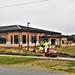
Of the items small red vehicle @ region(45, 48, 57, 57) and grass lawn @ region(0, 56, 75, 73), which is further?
small red vehicle @ region(45, 48, 57, 57)

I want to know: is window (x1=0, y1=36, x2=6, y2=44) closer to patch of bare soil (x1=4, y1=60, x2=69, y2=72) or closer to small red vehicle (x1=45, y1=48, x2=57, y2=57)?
small red vehicle (x1=45, y1=48, x2=57, y2=57)

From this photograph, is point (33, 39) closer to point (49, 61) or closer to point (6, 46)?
point (6, 46)

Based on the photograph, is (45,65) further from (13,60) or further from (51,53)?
(51,53)

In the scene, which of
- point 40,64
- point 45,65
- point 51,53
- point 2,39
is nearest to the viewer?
point 45,65

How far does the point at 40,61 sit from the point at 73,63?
4015 mm

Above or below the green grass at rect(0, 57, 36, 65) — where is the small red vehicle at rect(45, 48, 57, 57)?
above

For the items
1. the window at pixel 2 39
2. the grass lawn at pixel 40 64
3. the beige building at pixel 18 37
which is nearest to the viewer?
the grass lawn at pixel 40 64

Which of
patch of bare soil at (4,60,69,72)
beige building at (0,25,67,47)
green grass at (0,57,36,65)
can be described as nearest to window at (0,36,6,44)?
beige building at (0,25,67,47)

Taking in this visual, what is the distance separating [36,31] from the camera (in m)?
56.2

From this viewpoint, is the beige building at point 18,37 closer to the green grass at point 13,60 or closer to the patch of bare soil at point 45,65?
the green grass at point 13,60

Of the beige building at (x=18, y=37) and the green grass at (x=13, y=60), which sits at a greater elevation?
the beige building at (x=18, y=37)

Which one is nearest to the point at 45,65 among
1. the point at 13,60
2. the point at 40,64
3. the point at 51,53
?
the point at 40,64

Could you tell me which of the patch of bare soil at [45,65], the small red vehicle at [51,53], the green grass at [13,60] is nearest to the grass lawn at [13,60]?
the green grass at [13,60]

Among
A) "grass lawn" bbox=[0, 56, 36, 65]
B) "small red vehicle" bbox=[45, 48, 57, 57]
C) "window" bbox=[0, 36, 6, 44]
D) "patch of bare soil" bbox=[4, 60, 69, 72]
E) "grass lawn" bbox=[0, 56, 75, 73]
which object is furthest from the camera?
"window" bbox=[0, 36, 6, 44]
